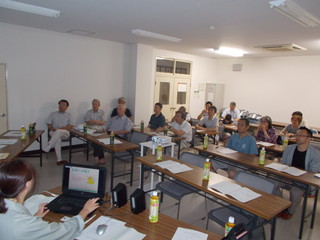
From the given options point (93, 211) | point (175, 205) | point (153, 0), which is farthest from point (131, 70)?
point (93, 211)

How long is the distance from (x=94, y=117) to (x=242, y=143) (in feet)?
11.6

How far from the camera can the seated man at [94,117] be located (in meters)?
5.66

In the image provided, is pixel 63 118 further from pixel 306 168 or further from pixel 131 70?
pixel 306 168

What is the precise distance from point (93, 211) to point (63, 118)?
13.0 ft

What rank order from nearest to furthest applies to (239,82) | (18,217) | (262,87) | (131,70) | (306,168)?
(18,217)
(306,168)
(131,70)
(262,87)
(239,82)

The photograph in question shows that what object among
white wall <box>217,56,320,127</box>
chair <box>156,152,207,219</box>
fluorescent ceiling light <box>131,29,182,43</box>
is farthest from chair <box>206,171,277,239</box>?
white wall <box>217,56,320,127</box>

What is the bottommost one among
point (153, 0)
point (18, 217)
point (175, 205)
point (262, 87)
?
point (175, 205)

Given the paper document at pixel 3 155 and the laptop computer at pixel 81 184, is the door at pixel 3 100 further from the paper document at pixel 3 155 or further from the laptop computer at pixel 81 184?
the laptop computer at pixel 81 184

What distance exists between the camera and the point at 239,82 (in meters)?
8.77

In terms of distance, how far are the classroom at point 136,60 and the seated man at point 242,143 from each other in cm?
104

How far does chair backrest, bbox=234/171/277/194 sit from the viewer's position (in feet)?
7.73

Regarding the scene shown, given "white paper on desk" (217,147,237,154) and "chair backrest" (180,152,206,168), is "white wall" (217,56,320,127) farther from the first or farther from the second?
"chair backrest" (180,152,206,168)

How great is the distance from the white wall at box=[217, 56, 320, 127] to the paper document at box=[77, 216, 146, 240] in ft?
23.5

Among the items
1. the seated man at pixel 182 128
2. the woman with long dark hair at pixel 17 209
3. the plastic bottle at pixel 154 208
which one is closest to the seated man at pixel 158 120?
the seated man at pixel 182 128
